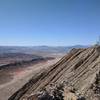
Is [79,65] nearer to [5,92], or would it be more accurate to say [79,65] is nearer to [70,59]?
[70,59]

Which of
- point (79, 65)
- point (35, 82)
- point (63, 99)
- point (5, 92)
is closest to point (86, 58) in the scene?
point (79, 65)

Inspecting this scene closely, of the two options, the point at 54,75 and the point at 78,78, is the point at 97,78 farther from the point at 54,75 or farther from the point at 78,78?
the point at 54,75

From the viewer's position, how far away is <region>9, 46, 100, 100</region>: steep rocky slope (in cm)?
2131

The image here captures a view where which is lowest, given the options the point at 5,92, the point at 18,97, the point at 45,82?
the point at 5,92

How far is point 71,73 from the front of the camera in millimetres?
30844

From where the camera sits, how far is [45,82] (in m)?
32.6

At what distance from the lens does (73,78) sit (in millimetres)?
28312

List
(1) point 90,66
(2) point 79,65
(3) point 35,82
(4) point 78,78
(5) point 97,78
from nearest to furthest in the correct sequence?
1. (5) point 97,78
2. (4) point 78,78
3. (1) point 90,66
4. (2) point 79,65
5. (3) point 35,82

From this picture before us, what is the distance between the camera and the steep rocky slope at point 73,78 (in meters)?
21.3

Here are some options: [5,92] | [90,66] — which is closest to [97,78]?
[90,66]

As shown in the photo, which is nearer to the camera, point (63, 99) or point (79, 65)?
point (63, 99)

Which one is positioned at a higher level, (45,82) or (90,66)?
(90,66)

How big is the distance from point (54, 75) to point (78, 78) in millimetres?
6779

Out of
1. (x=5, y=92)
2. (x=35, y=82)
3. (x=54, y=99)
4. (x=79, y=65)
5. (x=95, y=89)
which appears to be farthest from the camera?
(x=5, y=92)
